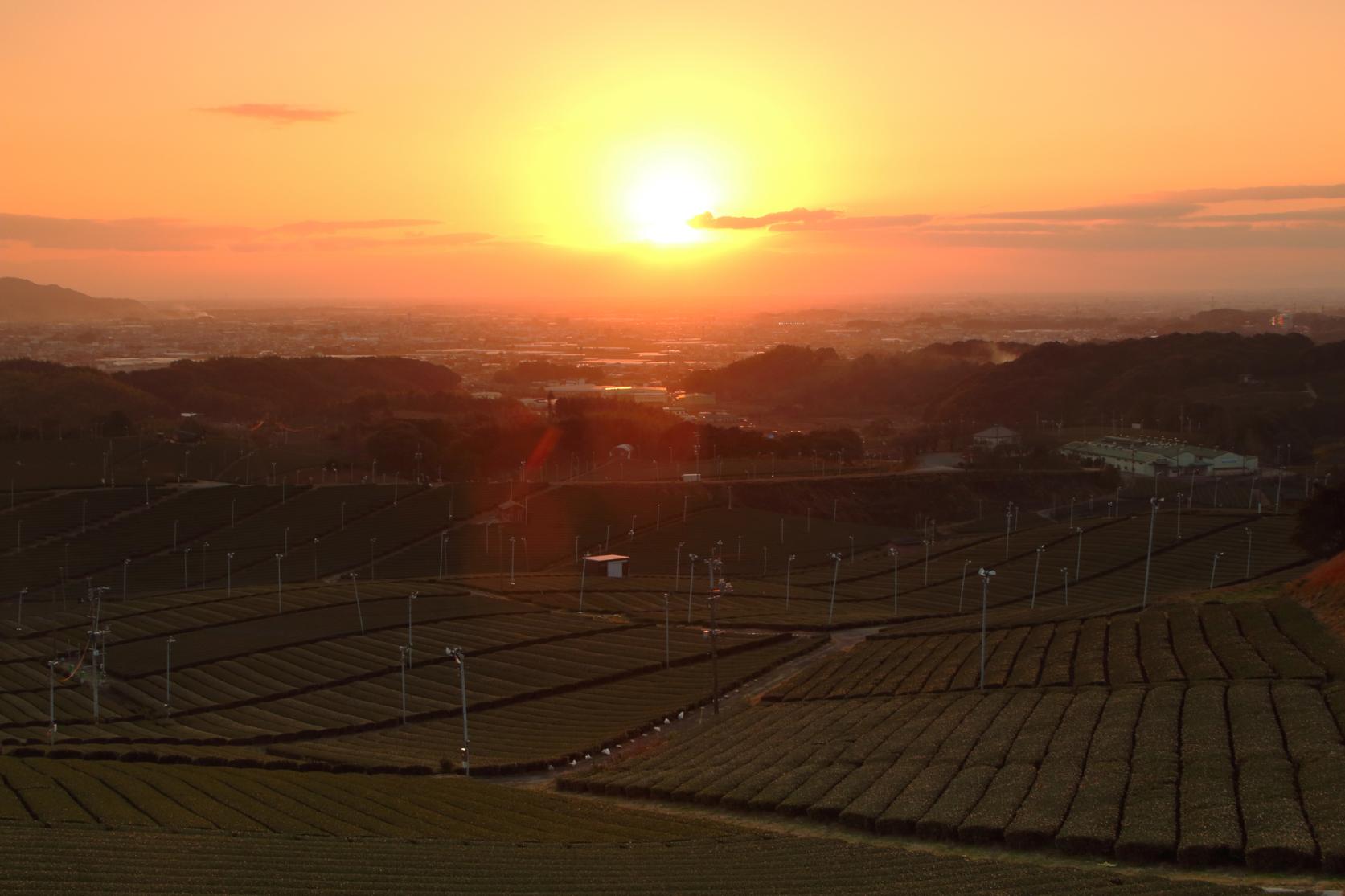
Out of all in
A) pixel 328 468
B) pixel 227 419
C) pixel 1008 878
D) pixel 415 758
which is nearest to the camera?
pixel 1008 878

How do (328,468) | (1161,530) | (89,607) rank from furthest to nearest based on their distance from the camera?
(328,468)
(1161,530)
(89,607)

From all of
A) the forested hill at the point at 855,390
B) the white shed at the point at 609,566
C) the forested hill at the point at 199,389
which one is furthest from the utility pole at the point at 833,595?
the forested hill at the point at 855,390

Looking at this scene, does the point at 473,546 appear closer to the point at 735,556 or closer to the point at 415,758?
the point at 735,556

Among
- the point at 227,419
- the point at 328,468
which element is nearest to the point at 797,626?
the point at 328,468

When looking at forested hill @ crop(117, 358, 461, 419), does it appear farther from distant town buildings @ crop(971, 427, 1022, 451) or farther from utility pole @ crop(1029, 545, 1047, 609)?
utility pole @ crop(1029, 545, 1047, 609)

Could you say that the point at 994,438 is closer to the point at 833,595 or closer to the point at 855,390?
the point at 855,390

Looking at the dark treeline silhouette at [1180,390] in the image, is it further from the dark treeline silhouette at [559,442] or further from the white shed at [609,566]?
the white shed at [609,566]

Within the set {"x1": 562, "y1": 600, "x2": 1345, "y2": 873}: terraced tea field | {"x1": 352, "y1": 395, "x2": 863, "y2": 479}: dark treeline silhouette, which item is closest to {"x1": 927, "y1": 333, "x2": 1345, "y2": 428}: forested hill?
{"x1": 352, "y1": 395, "x2": 863, "y2": 479}: dark treeline silhouette
